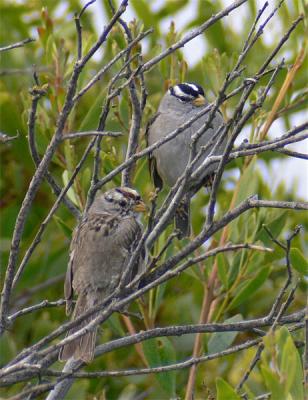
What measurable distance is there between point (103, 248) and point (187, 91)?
5.38 feet

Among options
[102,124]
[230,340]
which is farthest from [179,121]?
[102,124]

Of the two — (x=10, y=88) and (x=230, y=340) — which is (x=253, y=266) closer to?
(x=230, y=340)

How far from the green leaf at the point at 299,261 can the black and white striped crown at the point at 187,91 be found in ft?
5.56

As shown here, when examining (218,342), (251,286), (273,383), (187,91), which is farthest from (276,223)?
(273,383)

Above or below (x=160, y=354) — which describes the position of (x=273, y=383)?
above

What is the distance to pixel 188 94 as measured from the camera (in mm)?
6297

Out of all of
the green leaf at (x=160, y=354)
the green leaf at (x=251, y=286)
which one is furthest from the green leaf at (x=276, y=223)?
the green leaf at (x=160, y=354)

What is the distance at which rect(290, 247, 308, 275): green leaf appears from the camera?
4328mm

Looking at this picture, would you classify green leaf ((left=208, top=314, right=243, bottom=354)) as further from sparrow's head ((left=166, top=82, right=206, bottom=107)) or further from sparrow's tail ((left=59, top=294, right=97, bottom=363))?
sparrow's head ((left=166, top=82, right=206, bottom=107))

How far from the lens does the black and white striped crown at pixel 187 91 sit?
592 centimetres

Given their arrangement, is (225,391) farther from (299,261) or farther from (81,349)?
(299,261)

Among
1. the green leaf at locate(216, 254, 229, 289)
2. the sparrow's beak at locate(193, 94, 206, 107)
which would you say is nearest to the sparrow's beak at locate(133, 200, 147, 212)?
the green leaf at locate(216, 254, 229, 289)

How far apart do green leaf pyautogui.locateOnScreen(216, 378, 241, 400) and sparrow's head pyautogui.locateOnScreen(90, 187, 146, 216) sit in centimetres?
176

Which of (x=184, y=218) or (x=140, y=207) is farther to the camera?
(x=184, y=218)
